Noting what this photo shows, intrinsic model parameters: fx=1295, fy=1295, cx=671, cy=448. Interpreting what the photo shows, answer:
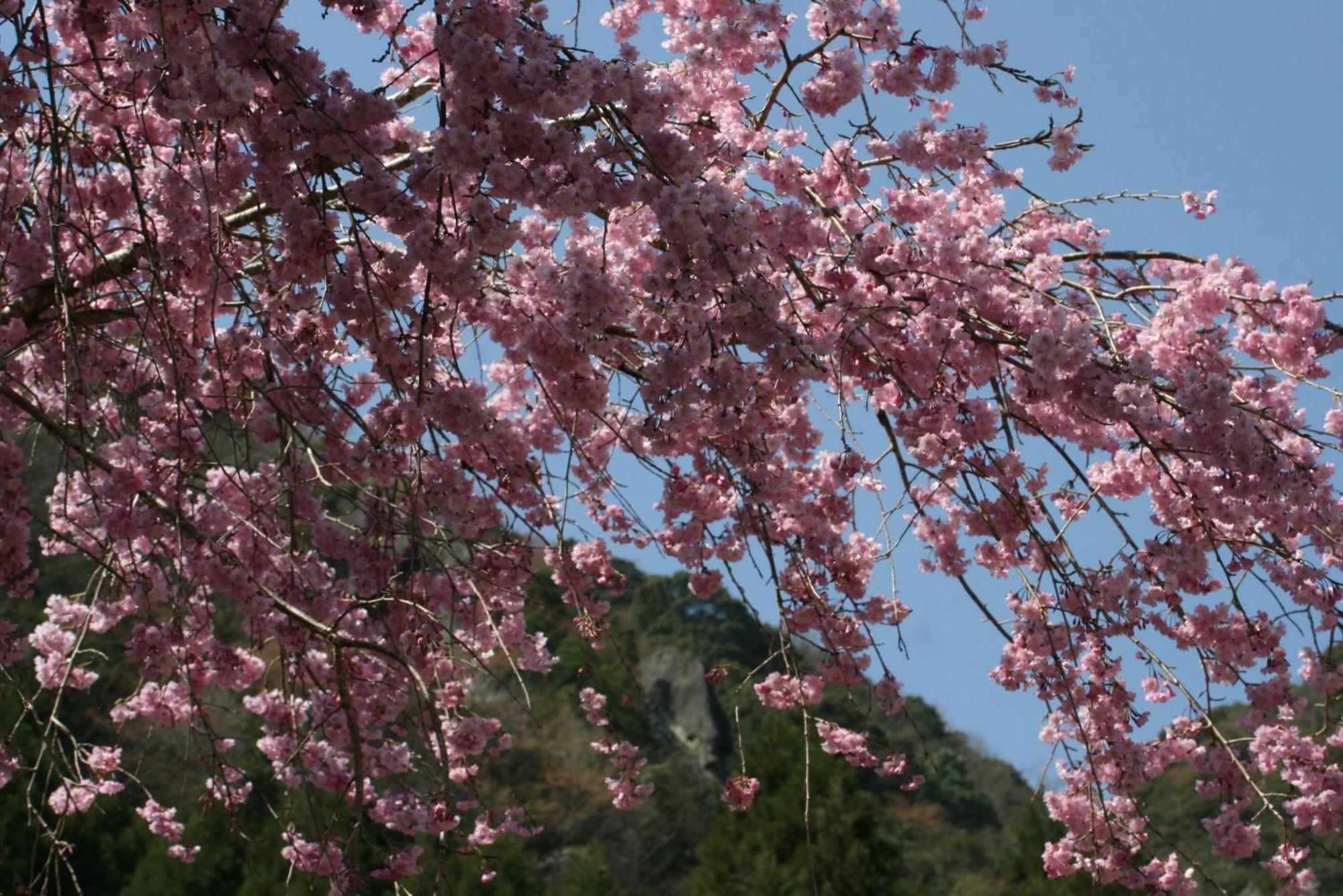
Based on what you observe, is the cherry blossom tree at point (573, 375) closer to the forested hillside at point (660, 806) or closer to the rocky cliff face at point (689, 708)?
the forested hillside at point (660, 806)

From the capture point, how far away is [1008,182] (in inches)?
156

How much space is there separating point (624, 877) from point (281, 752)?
15899 mm

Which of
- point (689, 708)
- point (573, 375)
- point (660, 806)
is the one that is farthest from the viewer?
point (689, 708)

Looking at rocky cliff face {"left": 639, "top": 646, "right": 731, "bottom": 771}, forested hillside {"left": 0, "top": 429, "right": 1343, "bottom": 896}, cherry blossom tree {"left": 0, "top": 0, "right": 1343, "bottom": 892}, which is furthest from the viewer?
rocky cliff face {"left": 639, "top": 646, "right": 731, "bottom": 771}

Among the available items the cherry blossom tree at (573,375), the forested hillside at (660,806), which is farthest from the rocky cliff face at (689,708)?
the cherry blossom tree at (573,375)

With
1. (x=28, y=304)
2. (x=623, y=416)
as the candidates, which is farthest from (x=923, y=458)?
(x=28, y=304)

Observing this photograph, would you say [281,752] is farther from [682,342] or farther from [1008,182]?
[1008,182]

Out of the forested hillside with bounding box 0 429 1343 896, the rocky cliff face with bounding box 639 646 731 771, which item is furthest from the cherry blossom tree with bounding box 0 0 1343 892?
the rocky cliff face with bounding box 639 646 731 771

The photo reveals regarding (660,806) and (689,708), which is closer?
(660,806)

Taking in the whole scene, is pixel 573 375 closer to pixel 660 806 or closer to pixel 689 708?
pixel 660 806

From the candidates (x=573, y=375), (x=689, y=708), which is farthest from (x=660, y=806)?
(x=573, y=375)

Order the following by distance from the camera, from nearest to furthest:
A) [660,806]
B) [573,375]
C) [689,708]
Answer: [573,375] → [660,806] → [689,708]

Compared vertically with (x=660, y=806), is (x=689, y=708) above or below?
above

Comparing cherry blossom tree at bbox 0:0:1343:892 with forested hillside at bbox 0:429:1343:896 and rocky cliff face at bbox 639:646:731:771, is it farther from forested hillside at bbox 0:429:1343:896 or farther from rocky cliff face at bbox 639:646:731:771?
rocky cliff face at bbox 639:646:731:771
